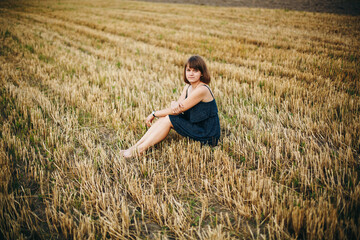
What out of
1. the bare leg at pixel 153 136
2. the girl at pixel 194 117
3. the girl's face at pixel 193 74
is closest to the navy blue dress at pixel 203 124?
the girl at pixel 194 117

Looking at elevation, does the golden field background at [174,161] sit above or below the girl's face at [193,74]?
below

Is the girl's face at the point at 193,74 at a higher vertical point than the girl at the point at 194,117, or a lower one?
higher

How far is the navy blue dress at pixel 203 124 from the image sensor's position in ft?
7.93

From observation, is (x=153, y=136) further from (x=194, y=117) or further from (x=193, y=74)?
(x=193, y=74)

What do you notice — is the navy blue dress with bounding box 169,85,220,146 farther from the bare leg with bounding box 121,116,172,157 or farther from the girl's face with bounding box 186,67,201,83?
the girl's face with bounding box 186,67,201,83

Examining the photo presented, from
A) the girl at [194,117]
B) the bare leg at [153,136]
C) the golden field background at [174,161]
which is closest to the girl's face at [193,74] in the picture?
the girl at [194,117]

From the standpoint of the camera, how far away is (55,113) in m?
3.10

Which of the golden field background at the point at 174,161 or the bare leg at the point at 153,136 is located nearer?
the golden field background at the point at 174,161

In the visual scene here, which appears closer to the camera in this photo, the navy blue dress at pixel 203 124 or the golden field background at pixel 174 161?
the golden field background at pixel 174 161

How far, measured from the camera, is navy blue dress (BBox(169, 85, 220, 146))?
242 centimetres

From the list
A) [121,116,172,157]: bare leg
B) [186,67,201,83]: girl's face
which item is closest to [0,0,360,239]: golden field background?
[121,116,172,157]: bare leg

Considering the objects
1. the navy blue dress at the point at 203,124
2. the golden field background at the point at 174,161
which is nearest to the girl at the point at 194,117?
the navy blue dress at the point at 203,124

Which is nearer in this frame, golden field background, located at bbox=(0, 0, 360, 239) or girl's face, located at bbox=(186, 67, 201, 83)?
golden field background, located at bbox=(0, 0, 360, 239)

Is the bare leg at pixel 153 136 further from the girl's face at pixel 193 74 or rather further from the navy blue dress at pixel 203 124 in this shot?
the girl's face at pixel 193 74
